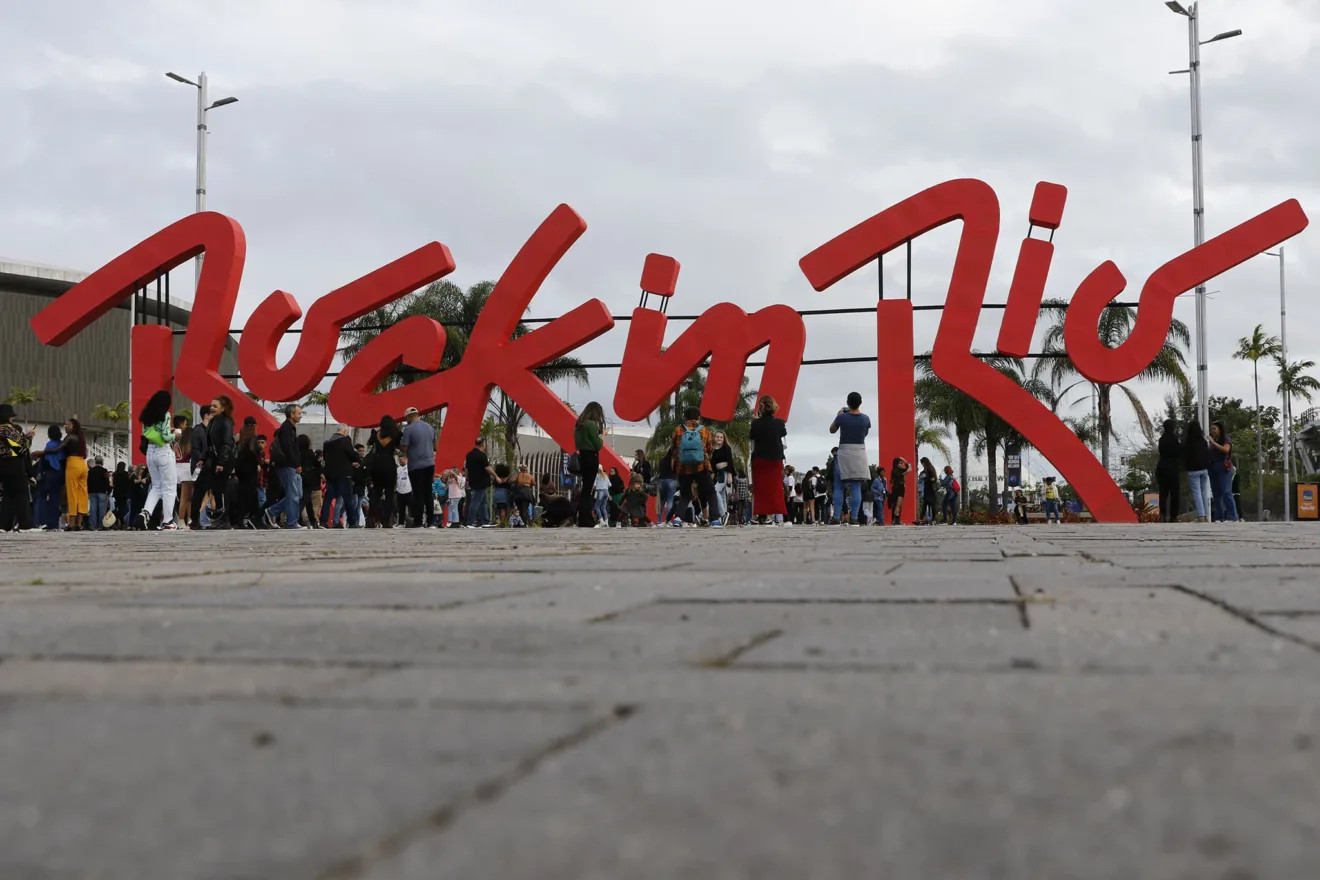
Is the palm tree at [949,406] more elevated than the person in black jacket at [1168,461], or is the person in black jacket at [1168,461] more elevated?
the palm tree at [949,406]

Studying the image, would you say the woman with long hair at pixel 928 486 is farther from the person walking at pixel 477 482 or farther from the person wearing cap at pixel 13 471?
the person wearing cap at pixel 13 471

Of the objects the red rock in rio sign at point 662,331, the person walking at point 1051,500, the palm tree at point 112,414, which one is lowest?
the person walking at point 1051,500

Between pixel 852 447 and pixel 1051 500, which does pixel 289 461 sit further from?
pixel 1051 500

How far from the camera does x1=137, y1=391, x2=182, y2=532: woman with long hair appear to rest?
45.0ft

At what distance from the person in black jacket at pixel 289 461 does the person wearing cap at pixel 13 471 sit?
2523mm

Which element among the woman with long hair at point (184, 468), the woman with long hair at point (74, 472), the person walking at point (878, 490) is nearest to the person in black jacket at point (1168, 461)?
the person walking at point (878, 490)

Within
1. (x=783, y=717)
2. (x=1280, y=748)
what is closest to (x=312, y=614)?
(x=783, y=717)

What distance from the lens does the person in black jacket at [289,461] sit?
1447cm

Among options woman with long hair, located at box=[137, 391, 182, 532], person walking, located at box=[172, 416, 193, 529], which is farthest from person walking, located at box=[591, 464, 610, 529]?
woman with long hair, located at box=[137, 391, 182, 532]

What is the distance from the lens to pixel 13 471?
1351 centimetres

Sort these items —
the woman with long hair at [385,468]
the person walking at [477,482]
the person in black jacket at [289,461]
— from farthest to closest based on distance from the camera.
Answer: the person walking at [477,482] < the woman with long hair at [385,468] < the person in black jacket at [289,461]

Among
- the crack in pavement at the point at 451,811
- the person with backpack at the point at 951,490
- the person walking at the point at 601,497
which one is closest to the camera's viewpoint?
the crack in pavement at the point at 451,811

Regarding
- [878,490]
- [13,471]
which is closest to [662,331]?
[878,490]

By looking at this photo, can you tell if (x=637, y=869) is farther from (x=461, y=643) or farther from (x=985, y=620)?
(x=985, y=620)
